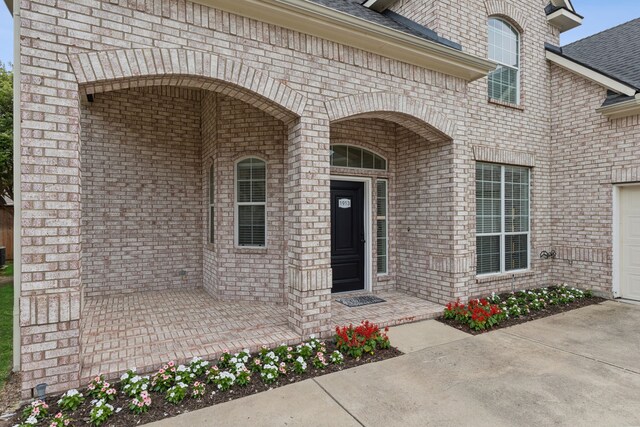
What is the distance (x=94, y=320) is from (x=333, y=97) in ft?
15.2

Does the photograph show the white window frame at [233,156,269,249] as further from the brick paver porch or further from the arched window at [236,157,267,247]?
the brick paver porch

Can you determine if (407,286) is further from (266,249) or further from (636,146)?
(636,146)

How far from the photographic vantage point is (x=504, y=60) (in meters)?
7.09

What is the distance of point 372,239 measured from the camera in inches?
263

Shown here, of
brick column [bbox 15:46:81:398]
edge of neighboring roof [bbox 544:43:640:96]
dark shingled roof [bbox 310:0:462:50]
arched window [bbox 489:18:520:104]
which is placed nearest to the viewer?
brick column [bbox 15:46:81:398]

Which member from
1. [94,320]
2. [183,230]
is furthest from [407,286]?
[94,320]

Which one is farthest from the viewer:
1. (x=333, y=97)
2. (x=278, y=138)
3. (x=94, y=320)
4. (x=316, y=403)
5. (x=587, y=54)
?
(x=587, y=54)

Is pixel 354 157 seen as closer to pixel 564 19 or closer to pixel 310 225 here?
pixel 310 225

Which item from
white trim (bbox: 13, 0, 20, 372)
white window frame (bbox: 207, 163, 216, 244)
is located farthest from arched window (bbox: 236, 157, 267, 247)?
white trim (bbox: 13, 0, 20, 372)

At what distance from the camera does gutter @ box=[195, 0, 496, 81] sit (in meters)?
4.02

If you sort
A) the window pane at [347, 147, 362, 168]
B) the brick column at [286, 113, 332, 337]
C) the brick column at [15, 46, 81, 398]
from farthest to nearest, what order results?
1. the window pane at [347, 147, 362, 168]
2. the brick column at [286, 113, 332, 337]
3. the brick column at [15, 46, 81, 398]

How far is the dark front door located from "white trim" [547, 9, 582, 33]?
578cm

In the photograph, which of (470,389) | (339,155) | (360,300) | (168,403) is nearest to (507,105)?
(339,155)

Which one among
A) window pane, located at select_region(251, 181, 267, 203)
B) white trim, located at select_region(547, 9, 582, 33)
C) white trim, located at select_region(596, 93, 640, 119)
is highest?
white trim, located at select_region(547, 9, 582, 33)
